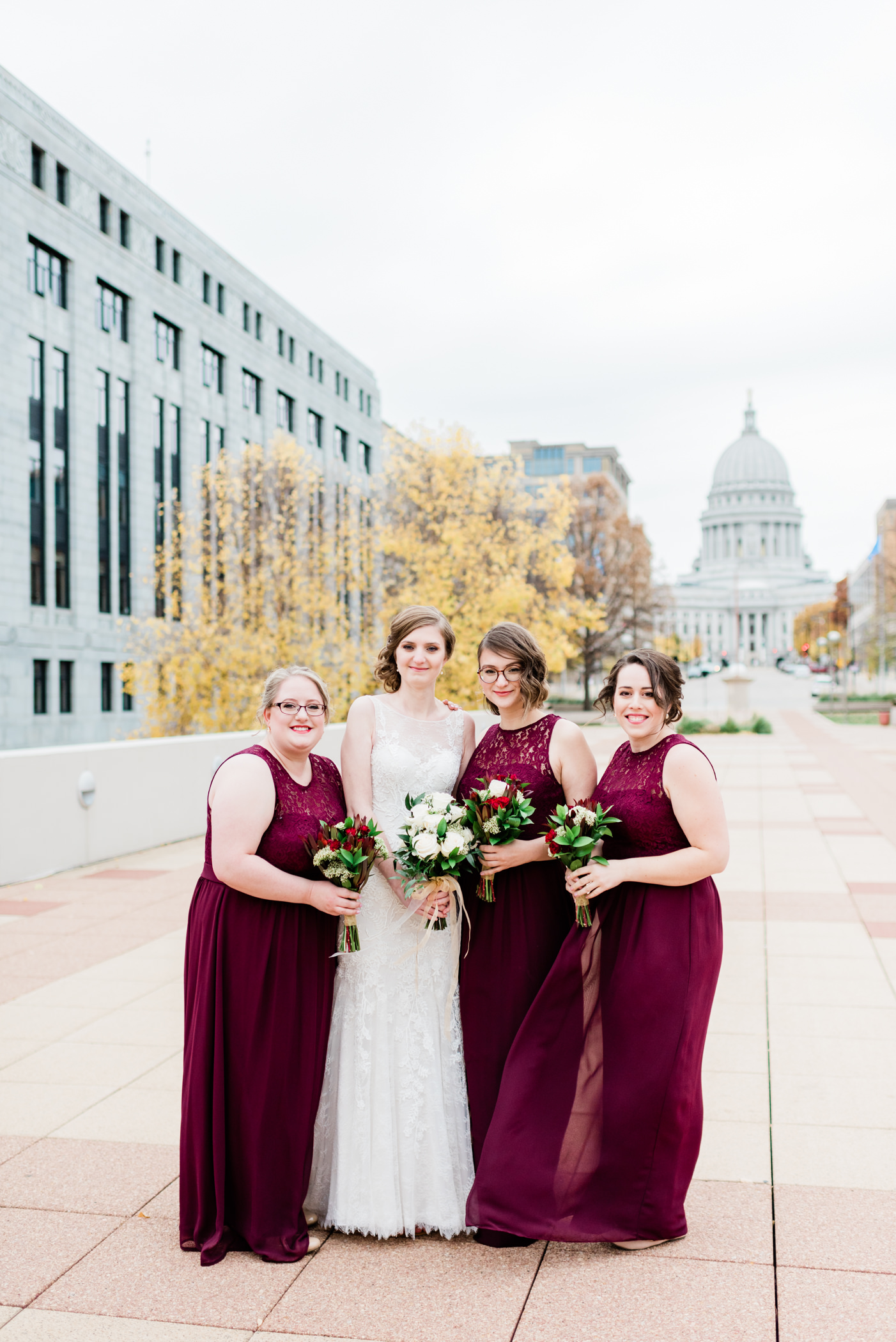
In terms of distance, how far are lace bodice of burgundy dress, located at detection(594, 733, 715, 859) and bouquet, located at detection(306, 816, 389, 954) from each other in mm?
837

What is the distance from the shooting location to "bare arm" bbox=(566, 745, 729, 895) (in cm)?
383

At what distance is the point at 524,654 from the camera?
13.2 ft

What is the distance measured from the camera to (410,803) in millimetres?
3781

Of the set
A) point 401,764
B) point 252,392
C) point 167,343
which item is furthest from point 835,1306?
point 252,392

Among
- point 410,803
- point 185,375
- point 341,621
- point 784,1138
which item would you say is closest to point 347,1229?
point 410,803

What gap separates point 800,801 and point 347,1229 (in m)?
15.2

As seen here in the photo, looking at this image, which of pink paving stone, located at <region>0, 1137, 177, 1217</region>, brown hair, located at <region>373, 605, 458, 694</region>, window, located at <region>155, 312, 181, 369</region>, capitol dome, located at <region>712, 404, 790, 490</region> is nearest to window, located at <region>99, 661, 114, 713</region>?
window, located at <region>155, 312, 181, 369</region>

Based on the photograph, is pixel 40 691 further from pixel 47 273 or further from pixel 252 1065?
pixel 252 1065

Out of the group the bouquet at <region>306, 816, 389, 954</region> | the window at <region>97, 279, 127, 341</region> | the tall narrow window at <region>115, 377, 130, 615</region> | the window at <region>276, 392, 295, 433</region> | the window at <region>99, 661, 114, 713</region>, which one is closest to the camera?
the bouquet at <region>306, 816, 389, 954</region>

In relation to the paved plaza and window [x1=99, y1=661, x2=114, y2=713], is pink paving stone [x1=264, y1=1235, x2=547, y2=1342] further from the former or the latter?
window [x1=99, y1=661, x2=114, y2=713]

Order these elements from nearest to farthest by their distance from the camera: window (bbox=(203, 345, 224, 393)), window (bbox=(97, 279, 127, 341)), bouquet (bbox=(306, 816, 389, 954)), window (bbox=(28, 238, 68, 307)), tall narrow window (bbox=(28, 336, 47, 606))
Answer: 1. bouquet (bbox=(306, 816, 389, 954))
2. window (bbox=(28, 238, 68, 307))
3. tall narrow window (bbox=(28, 336, 47, 606))
4. window (bbox=(97, 279, 127, 341))
5. window (bbox=(203, 345, 224, 393))

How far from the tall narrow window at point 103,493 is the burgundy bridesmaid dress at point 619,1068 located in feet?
117

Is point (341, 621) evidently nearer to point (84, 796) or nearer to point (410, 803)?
point (84, 796)

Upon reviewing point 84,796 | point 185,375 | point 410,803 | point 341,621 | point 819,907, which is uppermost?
point 185,375
